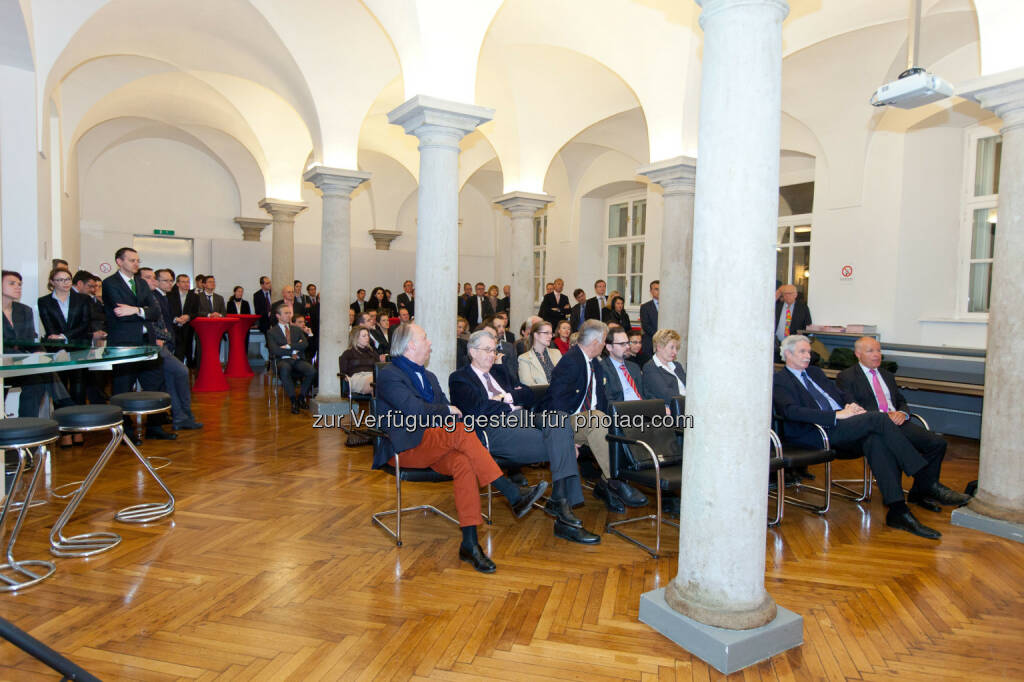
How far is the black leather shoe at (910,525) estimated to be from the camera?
4.32 m

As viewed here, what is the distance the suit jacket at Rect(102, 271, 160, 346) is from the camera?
616cm

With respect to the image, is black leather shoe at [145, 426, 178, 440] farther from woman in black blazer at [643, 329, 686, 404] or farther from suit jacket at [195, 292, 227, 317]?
woman in black blazer at [643, 329, 686, 404]

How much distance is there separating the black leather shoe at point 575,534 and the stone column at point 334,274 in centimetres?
484

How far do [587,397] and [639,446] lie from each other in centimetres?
72

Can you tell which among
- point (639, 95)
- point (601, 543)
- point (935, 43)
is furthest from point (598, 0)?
point (601, 543)

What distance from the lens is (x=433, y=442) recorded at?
387 cm

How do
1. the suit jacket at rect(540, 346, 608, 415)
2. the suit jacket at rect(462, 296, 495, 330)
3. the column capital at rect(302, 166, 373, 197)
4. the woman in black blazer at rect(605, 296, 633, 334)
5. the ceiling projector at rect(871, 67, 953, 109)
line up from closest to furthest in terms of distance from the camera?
the ceiling projector at rect(871, 67, 953, 109), the suit jacket at rect(540, 346, 608, 415), the column capital at rect(302, 166, 373, 197), the woman in black blazer at rect(605, 296, 633, 334), the suit jacket at rect(462, 296, 495, 330)

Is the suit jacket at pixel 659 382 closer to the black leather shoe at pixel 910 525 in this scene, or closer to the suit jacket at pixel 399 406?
the black leather shoe at pixel 910 525

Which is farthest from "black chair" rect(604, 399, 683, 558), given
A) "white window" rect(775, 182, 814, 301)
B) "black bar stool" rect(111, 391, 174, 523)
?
"white window" rect(775, 182, 814, 301)

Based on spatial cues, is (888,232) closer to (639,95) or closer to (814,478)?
(639,95)

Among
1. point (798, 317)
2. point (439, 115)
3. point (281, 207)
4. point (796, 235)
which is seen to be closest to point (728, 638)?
point (439, 115)

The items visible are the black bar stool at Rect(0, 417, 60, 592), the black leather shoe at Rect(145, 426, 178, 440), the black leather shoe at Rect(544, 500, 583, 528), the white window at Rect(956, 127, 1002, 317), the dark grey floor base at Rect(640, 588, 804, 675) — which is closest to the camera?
the dark grey floor base at Rect(640, 588, 804, 675)

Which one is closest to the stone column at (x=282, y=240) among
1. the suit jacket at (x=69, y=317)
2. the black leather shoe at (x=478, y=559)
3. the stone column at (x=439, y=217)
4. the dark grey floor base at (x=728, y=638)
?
the suit jacket at (x=69, y=317)

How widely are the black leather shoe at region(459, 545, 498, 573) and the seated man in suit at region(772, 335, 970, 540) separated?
2.41 meters
